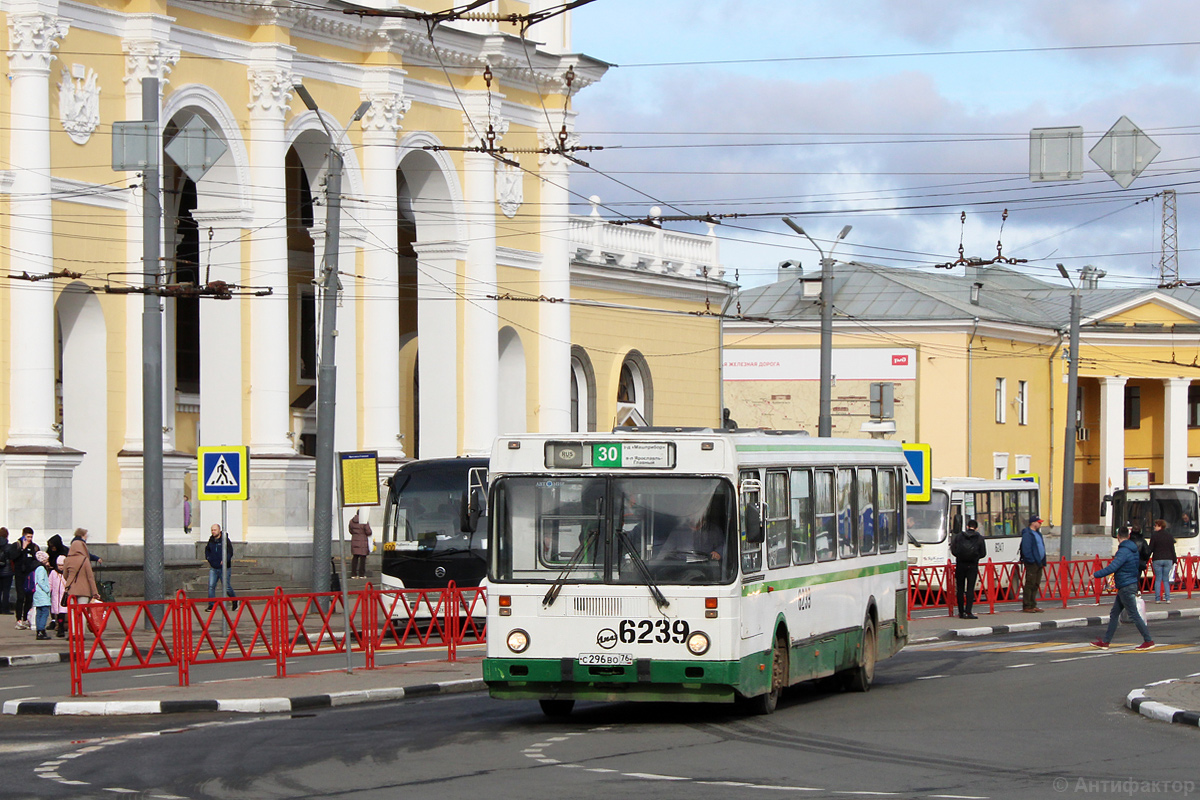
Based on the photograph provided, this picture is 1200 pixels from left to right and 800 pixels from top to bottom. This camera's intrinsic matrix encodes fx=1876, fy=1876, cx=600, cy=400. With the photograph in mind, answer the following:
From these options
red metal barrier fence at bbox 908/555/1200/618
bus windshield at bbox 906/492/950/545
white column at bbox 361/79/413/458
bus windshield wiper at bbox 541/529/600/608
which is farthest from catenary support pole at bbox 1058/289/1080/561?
bus windshield wiper at bbox 541/529/600/608

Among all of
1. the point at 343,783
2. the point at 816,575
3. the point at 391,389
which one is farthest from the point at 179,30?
the point at 343,783

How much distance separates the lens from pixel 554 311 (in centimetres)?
4666

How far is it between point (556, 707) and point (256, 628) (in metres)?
5.36

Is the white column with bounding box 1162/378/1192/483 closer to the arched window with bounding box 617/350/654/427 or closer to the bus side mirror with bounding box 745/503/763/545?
the arched window with bounding box 617/350/654/427

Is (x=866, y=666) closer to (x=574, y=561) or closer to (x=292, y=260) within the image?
(x=574, y=561)

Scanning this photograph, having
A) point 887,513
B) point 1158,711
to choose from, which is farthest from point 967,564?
point 1158,711

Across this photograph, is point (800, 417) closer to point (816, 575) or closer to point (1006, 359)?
point (1006, 359)

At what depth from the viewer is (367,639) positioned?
70.6 ft

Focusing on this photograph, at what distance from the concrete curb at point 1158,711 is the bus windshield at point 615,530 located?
4072mm

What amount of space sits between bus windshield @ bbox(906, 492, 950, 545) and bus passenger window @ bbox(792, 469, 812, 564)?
23.5 m

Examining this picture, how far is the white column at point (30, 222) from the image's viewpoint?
106ft

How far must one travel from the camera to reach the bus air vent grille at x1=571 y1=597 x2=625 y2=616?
50.2ft

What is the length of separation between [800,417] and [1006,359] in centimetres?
836

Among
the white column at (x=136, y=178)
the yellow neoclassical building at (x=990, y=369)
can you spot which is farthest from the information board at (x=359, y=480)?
the yellow neoclassical building at (x=990, y=369)
